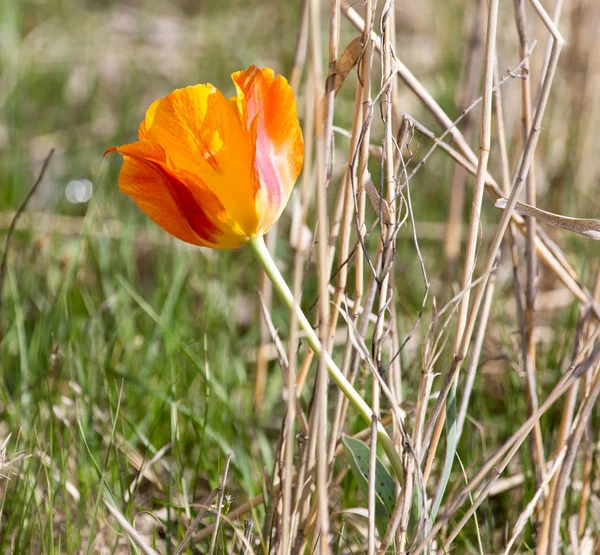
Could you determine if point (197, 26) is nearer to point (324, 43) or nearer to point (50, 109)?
point (324, 43)

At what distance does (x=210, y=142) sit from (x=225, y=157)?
0.7 inches

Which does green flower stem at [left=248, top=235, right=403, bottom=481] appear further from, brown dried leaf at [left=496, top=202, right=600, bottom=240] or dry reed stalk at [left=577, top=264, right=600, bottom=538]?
dry reed stalk at [left=577, top=264, right=600, bottom=538]

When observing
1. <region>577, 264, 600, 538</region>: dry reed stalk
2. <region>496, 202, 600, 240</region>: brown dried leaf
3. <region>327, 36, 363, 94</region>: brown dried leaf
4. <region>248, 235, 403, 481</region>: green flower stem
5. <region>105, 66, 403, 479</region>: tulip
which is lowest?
<region>577, 264, 600, 538</region>: dry reed stalk

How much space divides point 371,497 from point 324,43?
7.43 ft

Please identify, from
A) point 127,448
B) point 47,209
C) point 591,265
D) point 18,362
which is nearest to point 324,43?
point 47,209

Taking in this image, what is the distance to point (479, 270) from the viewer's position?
57.5 inches

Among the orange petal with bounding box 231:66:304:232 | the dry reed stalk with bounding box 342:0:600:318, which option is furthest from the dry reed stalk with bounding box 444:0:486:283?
the orange petal with bounding box 231:66:304:232

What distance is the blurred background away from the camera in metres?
0.97

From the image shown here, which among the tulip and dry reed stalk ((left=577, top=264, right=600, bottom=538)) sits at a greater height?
the tulip

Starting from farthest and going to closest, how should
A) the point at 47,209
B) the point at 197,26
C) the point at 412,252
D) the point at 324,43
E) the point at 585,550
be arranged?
the point at 197,26, the point at 324,43, the point at 47,209, the point at 412,252, the point at 585,550

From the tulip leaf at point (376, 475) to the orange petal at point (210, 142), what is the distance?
24cm

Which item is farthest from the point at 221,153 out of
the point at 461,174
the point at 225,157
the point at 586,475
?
the point at 461,174

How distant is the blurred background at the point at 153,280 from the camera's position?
38.2 inches

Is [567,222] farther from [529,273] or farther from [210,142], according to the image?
[210,142]
